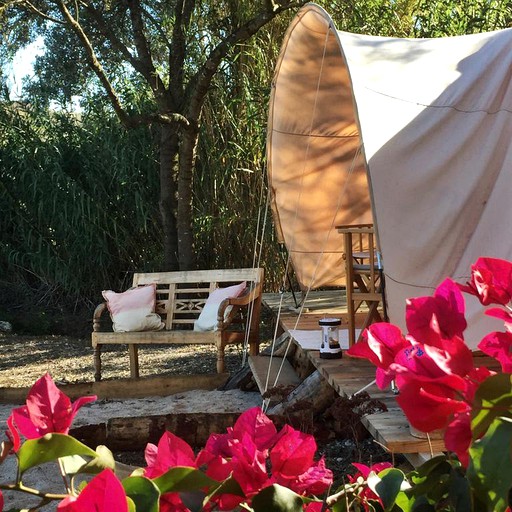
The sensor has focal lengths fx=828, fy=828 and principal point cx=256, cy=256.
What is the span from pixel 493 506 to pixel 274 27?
25.0 feet

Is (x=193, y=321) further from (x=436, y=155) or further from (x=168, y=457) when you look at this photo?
(x=168, y=457)

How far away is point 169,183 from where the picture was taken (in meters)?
7.86

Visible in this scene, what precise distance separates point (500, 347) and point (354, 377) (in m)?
3.33

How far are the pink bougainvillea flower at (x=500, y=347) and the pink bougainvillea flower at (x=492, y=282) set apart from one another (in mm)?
27

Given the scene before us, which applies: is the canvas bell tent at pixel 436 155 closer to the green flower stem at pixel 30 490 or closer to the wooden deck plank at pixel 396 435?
the wooden deck plank at pixel 396 435

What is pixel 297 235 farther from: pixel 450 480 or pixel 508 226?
pixel 450 480

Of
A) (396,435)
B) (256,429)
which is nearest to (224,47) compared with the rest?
(396,435)

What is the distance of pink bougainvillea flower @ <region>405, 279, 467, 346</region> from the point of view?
56cm

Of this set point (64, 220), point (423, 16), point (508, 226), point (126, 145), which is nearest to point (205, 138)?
point (126, 145)

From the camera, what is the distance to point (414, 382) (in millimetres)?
512

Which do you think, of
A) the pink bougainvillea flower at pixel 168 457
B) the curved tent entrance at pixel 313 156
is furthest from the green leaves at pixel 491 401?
the curved tent entrance at pixel 313 156

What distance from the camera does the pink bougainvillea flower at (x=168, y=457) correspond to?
631 millimetres

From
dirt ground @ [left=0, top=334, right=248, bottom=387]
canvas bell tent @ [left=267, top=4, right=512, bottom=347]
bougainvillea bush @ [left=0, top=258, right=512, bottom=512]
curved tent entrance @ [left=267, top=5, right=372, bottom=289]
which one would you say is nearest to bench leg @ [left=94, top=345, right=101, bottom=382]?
dirt ground @ [left=0, top=334, right=248, bottom=387]

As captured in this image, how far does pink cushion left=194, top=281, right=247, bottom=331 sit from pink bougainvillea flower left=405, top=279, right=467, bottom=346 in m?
5.00
